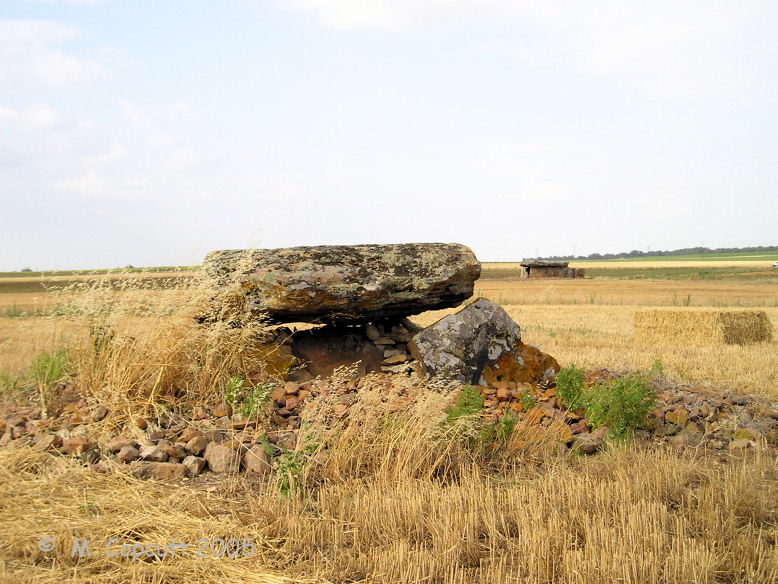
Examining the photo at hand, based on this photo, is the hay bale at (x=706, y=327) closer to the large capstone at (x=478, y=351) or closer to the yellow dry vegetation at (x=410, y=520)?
the large capstone at (x=478, y=351)

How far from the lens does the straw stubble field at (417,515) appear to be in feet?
12.1

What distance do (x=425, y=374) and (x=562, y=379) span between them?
1644mm

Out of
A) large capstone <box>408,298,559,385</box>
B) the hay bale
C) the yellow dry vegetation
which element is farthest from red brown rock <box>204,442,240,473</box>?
the hay bale

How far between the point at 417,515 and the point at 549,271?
152ft

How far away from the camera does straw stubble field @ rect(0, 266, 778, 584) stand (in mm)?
3703

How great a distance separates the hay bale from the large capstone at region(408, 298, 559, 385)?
8.13 metres

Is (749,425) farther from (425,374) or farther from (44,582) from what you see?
(44,582)

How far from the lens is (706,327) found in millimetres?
15227

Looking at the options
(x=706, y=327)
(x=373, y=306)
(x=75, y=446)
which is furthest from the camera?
(x=706, y=327)

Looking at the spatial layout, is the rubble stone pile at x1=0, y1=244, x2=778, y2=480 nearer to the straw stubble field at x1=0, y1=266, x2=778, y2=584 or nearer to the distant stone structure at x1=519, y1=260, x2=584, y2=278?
the straw stubble field at x1=0, y1=266, x2=778, y2=584

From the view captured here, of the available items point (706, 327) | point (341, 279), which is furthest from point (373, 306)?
point (706, 327)

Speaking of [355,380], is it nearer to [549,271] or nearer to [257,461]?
[257,461]

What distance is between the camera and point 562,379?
293 inches

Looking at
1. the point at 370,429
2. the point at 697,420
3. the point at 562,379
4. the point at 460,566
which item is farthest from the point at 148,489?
the point at 697,420
